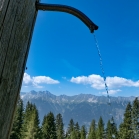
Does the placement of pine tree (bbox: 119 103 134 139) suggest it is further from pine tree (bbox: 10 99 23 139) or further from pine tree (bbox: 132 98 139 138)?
pine tree (bbox: 10 99 23 139)

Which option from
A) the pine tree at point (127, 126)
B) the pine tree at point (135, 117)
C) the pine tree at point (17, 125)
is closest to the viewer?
the pine tree at point (17, 125)

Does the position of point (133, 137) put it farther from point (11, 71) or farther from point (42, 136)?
point (11, 71)

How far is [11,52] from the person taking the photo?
124cm

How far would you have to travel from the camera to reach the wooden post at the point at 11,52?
1204mm

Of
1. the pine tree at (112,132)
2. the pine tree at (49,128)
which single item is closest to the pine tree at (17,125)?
the pine tree at (49,128)

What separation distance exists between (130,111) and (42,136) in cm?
2118

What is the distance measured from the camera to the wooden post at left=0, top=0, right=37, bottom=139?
120 cm

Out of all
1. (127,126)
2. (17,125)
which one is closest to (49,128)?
(17,125)

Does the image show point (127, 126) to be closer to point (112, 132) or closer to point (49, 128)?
point (49, 128)

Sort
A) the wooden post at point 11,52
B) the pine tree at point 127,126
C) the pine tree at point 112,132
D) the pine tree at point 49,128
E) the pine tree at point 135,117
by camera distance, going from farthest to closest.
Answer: the pine tree at point 112,132, the pine tree at point 49,128, the pine tree at point 127,126, the pine tree at point 135,117, the wooden post at point 11,52

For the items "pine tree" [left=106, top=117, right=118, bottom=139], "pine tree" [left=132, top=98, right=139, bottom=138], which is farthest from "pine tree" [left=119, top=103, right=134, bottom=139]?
"pine tree" [left=106, top=117, right=118, bottom=139]

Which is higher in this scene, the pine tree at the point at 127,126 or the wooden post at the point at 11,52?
the wooden post at the point at 11,52

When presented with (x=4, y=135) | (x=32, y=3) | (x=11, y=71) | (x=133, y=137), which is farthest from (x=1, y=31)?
(x=133, y=137)

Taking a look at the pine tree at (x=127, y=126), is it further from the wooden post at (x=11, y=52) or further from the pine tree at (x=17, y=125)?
the wooden post at (x=11, y=52)
